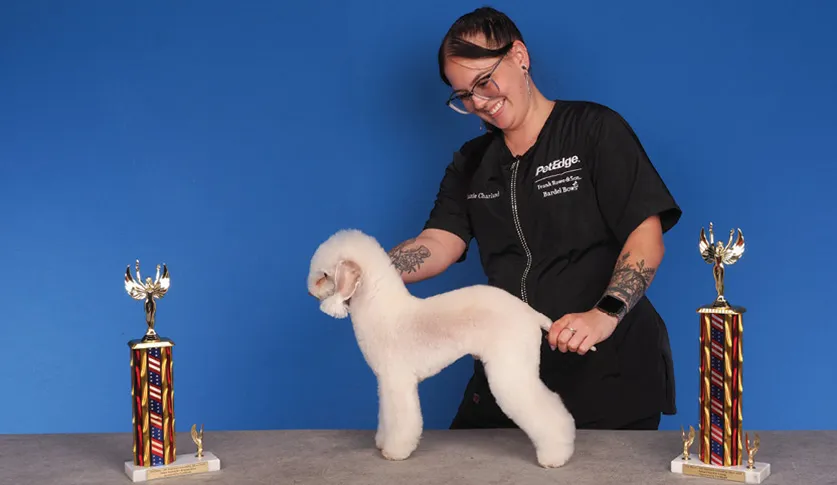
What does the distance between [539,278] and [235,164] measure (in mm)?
1518

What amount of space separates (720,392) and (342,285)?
81cm

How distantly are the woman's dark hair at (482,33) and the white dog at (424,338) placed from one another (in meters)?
0.61

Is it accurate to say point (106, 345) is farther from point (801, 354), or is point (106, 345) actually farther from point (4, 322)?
point (801, 354)

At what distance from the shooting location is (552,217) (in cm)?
233

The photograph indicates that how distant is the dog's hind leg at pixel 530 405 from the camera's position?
5.85 ft

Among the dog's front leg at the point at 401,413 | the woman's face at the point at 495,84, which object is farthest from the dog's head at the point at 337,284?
the woman's face at the point at 495,84

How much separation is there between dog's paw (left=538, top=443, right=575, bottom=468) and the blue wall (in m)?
1.62

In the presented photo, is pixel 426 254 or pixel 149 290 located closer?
pixel 149 290

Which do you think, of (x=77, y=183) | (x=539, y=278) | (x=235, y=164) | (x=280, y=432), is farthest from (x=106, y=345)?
(x=539, y=278)

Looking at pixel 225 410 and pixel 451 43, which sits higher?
pixel 451 43

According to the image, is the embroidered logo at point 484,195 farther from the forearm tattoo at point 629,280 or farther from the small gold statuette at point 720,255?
the small gold statuette at point 720,255

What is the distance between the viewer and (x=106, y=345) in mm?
3465

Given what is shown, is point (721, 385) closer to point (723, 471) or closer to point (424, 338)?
point (723, 471)

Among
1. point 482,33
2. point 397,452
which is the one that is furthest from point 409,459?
point 482,33
